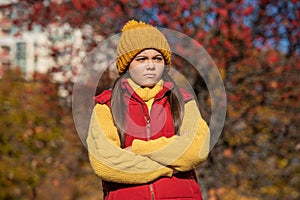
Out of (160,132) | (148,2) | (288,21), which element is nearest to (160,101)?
(160,132)

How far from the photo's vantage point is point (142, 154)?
8.18 ft

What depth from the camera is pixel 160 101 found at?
2.67 m

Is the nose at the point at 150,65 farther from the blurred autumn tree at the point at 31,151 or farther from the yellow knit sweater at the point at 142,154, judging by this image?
the blurred autumn tree at the point at 31,151

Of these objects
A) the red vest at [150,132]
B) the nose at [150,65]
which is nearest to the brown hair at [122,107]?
the red vest at [150,132]

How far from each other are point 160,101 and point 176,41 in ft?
6.34

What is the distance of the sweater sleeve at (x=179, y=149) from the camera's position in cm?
248

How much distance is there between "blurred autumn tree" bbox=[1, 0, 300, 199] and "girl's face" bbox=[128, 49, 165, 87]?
138 inches

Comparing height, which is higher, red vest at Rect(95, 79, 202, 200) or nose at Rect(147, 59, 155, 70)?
nose at Rect(147, 59, 155, 70)

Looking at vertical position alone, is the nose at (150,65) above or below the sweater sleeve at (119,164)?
above

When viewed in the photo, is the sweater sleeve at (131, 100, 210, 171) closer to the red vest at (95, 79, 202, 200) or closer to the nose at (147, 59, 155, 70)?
the red vest at (95, 79, 202, 200)

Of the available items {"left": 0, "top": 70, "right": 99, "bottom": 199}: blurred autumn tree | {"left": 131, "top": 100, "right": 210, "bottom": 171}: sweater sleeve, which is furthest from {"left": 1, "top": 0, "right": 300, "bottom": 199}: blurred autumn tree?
{"left": 131, "top": 100, "right": 210, "bottom": 171}: sweater sleeve

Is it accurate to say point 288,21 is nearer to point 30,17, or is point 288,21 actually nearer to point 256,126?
point 256,126

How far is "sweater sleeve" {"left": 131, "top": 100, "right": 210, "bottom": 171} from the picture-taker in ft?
8.14

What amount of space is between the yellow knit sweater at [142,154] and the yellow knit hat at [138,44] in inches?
13.1
